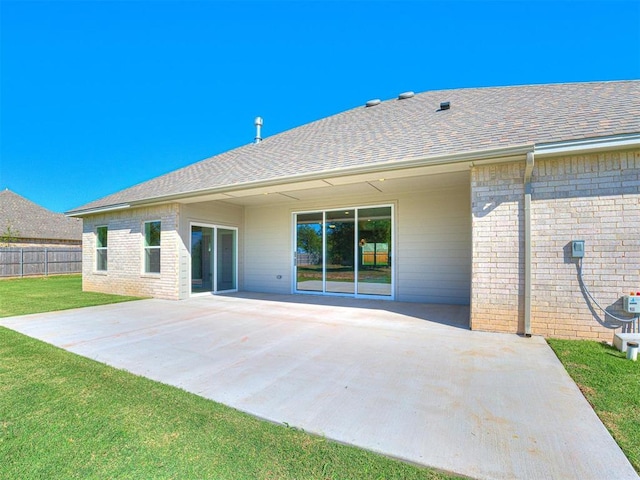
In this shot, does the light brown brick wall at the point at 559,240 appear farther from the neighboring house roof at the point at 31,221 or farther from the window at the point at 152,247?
the neighboring house roof at the point at 31,221

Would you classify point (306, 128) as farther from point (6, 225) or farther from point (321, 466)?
point (6, 225)

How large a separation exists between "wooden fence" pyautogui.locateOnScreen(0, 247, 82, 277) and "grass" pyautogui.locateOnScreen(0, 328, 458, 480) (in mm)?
21269

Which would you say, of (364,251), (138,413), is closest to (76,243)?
(364,251)

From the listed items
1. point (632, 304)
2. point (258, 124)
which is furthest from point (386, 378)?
point (258, 124)

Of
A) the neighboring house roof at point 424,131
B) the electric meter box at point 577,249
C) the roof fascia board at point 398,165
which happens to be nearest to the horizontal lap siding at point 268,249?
the neighboring house roof at point 424,131

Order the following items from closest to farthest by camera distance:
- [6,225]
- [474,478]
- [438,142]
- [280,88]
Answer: [474,478] → [438,142] → [280,88] → [6,225]

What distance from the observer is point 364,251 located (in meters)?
8.98

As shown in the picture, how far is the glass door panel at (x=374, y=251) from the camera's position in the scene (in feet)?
28.5

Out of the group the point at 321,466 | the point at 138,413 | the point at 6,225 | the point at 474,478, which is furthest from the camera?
the point at 6,225

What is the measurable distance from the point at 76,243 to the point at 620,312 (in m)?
32.9

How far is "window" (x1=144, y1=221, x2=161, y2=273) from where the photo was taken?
960 cm

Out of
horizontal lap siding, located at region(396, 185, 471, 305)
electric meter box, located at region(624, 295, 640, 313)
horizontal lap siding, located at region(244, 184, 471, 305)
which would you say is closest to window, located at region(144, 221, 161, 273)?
horizontal lap siding, located at region(244, 184, 471, 305)

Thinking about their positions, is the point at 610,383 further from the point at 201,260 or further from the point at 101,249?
the point at 101,249

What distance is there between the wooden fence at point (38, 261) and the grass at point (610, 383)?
2569 cm
